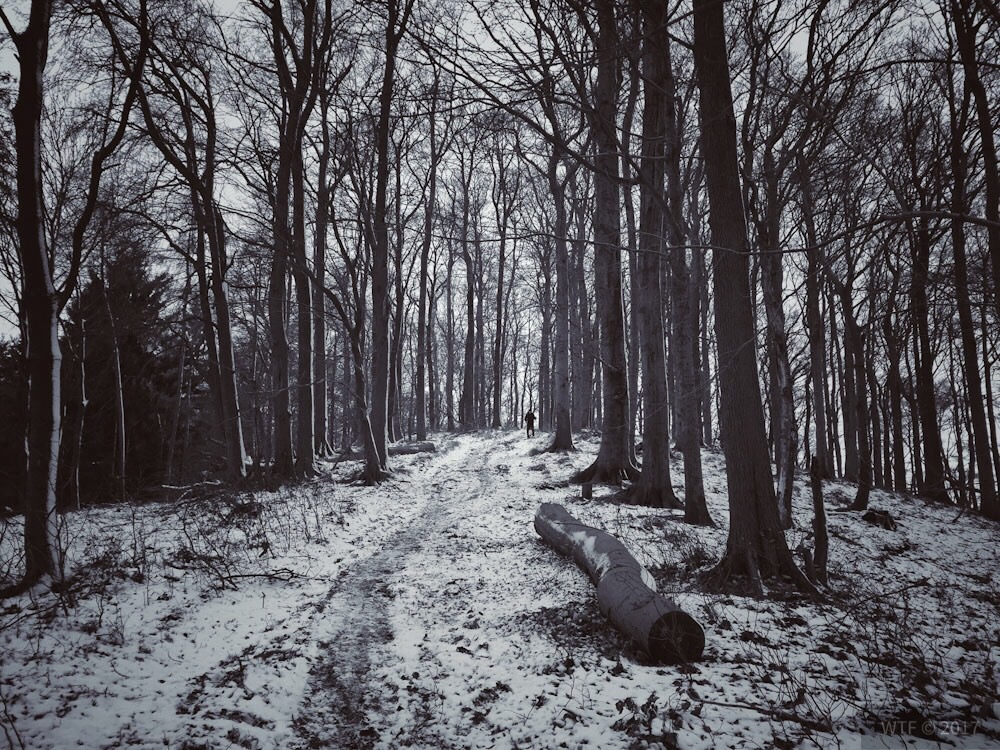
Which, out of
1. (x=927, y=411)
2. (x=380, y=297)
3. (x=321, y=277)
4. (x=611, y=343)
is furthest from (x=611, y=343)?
(x=927, y=411)

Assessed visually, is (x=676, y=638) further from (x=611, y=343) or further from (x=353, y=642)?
(x=611, y=343)

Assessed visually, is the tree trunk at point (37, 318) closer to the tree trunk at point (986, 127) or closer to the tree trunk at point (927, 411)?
the tree trunk at point (986, 127)

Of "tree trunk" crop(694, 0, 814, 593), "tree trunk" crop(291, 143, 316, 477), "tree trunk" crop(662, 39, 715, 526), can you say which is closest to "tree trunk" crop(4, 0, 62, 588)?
"tree trunk" crop(694, 0, 814, 593)

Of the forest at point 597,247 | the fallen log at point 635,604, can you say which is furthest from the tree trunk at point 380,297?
the fallen log at point 635,604

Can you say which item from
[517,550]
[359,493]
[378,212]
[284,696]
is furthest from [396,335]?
[284,696]

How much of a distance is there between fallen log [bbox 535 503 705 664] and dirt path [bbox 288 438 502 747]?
160 centimetres

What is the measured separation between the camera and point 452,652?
14.1 ft

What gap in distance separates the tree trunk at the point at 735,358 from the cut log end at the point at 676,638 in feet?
5.54

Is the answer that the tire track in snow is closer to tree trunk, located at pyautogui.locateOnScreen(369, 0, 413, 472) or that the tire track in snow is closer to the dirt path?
the dirt path

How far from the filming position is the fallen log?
380cm

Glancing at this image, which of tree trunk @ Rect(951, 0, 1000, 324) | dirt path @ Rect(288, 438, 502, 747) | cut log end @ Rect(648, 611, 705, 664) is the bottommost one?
dirt path @ Rect(288, 438, 502, 747)

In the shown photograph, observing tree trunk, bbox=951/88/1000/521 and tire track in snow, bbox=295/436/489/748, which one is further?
tree trunk, bbox=951/88/1000/521

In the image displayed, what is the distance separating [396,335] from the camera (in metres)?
21.2

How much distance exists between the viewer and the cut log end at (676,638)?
377 centimetres
